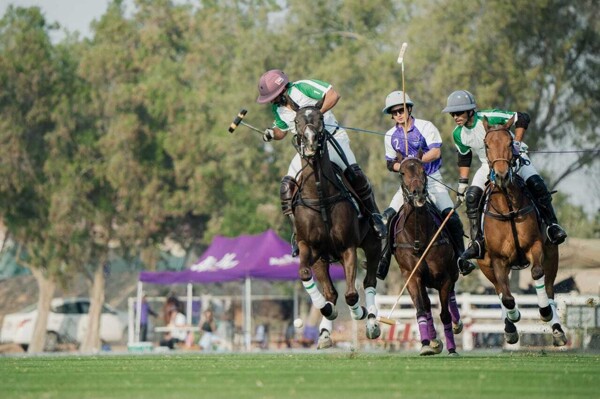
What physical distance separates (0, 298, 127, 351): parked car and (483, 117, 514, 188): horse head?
37.5 m

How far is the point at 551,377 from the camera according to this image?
13.9 m

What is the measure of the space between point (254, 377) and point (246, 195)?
47121 millimetres

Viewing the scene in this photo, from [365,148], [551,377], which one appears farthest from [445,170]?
[551,377]

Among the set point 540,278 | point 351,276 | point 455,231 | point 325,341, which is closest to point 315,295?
point 351,276

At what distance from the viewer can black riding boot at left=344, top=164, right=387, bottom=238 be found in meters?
19.5

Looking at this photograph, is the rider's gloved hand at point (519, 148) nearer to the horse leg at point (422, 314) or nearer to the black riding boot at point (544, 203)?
the black riding boot at point (544, 203)

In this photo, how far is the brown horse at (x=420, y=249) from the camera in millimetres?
18781

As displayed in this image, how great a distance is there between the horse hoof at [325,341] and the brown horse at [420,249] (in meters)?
1.41

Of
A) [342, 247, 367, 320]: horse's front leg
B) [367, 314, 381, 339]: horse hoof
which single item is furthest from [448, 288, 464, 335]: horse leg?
[367, 314, 381, 339]: horse hoof

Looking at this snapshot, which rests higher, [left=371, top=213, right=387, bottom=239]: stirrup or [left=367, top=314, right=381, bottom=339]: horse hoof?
[left=371, top=213, right=387, bottom=239]: stirrup

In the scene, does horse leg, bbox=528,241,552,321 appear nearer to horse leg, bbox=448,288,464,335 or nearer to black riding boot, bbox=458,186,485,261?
black riding boot, bbox=458,186,485,261

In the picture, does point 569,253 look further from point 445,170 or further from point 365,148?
point 365,148

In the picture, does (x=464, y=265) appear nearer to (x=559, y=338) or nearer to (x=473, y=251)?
(x=473, y=251)

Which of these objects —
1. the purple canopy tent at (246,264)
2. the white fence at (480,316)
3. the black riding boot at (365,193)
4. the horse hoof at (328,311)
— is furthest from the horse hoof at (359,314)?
the purple canopy tent at (246,264)
